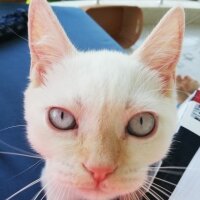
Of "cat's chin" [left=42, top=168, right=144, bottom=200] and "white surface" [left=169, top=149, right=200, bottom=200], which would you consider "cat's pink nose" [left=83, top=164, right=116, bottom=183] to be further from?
"white surface" [left=169, top=149, right=200, bottom=200]

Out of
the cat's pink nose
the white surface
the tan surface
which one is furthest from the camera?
the tan surface

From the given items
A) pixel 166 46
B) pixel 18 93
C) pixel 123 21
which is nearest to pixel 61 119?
pixel 166 46

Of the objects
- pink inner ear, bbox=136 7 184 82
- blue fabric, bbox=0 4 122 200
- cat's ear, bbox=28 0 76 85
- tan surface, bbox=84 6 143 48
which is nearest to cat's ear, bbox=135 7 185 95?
pink inner ear, bbox=136 7 184 82

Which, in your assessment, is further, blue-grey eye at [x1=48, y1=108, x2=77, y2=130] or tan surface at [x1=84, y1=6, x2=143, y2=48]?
tan surface at [x1=84, y1=6, x2=143, y2=48]

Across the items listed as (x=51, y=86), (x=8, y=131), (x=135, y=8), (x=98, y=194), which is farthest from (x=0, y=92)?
(x=135, y=8)

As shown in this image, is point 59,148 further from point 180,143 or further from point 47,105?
point 180,143

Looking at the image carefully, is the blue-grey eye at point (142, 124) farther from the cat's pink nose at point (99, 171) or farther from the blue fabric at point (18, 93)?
the blue fabric at point (18, 93)

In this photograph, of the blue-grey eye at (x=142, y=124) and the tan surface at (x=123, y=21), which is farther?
the tan surface at (x=123, y=21)

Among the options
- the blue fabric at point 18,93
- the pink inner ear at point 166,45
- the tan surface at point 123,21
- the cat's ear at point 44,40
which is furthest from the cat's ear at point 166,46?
the tan surface at point 123,21
